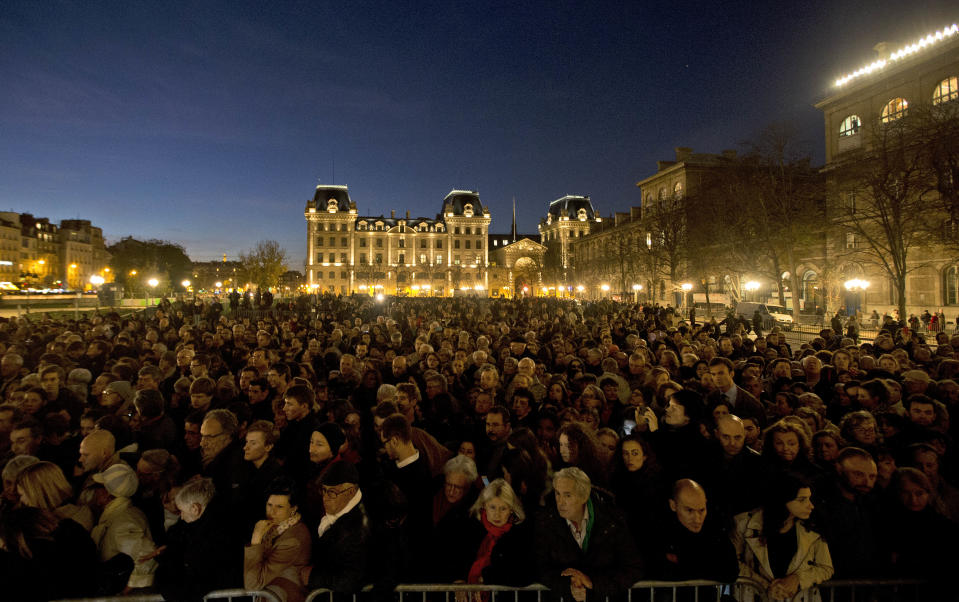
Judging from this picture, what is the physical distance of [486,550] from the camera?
3.03 metres

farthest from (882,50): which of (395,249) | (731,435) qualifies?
(395,249)

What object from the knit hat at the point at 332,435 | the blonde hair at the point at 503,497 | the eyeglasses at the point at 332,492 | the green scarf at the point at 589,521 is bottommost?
the green scarf at the point at 589,521

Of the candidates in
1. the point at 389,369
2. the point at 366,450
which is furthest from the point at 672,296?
the point at 366,450

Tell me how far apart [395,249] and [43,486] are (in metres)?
86.8

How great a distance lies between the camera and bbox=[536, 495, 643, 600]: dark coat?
288 cm

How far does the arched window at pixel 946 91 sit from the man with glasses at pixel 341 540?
3674 cm

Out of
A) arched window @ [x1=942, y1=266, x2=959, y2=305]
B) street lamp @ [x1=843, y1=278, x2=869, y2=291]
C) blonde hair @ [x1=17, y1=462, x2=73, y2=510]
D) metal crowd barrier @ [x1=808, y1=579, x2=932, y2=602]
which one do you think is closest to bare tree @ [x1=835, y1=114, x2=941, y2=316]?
arched window @ [x1=942, y1=266, x2=959, y2=305]

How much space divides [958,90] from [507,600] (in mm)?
36598

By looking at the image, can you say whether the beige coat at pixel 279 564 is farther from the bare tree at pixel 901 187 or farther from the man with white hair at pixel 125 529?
the bare tree at pixel 901 187

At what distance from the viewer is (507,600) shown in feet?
10.4

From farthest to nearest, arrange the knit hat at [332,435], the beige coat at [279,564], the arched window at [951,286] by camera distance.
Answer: the arched window at [951,286]
the knit hat at [332,435]
the beige coat at [279,564]

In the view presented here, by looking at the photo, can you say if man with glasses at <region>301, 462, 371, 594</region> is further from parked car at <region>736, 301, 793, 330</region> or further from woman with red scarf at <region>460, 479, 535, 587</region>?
parked car at <region>736, 301, 793, 330</region>

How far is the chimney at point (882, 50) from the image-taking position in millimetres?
30438

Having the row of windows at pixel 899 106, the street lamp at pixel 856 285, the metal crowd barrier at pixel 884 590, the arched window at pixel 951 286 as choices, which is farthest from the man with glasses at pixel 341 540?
the street lamp at pixel 856 285
